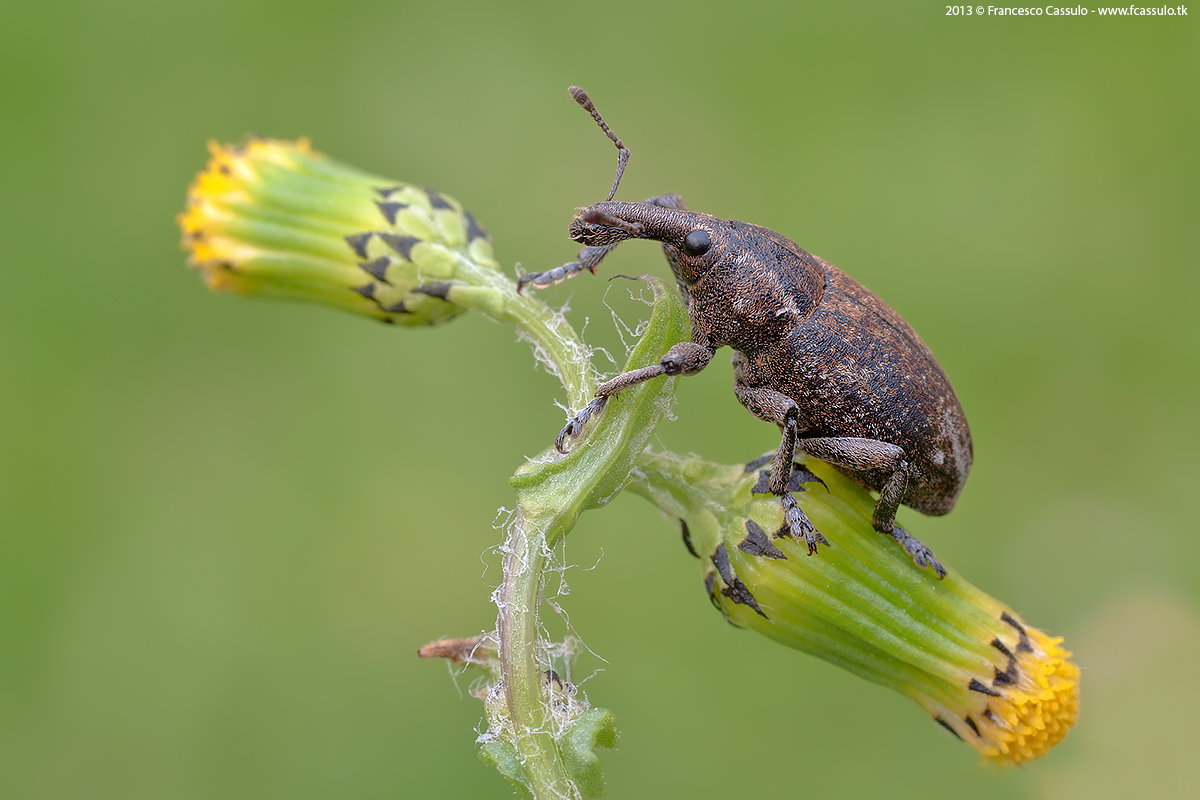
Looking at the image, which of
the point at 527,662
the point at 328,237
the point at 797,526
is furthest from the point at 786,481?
the point at 328,237

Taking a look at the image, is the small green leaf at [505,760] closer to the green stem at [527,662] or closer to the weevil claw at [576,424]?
the green stem at [527,662]

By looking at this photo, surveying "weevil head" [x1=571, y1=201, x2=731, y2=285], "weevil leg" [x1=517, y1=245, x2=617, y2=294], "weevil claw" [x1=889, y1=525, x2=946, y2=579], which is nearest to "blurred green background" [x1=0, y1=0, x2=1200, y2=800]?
"weevil claw" [x1=889, y1=525, x2=946, y2=579]

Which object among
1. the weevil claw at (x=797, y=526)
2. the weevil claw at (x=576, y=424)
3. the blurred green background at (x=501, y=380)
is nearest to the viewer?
the weevil claw at (x=576, y=424)

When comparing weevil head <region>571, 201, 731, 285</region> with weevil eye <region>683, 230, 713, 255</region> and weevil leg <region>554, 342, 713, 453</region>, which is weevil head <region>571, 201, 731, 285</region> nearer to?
weevil eye <region>683, 230, 713, 255</region>

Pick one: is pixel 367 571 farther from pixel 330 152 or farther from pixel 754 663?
pixel 330 152

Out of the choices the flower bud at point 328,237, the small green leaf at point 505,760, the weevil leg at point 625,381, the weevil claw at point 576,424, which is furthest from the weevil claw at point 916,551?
the flower bud at point 328,237

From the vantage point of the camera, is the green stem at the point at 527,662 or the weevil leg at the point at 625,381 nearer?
the green stem at the point at 527,662

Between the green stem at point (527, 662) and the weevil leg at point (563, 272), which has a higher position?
the weevil leg at point (563, 272)
